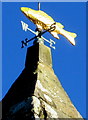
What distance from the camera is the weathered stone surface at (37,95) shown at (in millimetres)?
4082

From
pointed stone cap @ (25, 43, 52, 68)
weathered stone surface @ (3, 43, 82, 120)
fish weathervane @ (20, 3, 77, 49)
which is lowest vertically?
weathered stone surface @ (3, 43, 82, 120)

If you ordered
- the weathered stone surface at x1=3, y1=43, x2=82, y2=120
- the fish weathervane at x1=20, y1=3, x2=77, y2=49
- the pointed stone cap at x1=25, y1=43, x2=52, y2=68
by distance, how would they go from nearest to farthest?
the weathered stone surface at x1=3, y1=43, x2=82, y2=120 < the pointed stone cap at x1=25, y1=43, x2=52, y2=68 < the fish weathervane at x1=20, y1=3, x2=77, y2=49

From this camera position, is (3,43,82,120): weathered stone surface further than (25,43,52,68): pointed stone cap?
No

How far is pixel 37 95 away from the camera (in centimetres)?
422

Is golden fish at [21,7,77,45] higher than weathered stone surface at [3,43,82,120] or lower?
higher

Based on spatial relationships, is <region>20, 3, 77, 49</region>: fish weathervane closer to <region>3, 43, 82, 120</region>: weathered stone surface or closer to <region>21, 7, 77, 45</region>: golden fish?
<region>21, 7, 77, 45</region>: golden fish

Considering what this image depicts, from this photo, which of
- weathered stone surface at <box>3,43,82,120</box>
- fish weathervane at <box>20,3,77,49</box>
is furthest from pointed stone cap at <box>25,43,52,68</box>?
fish weathervane at <box>20,3,77,49</box>

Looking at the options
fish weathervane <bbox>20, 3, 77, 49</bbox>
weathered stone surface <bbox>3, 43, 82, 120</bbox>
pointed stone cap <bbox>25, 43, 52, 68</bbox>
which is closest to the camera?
weathered stone surface <bbox>3, 43, 82, 120</bbox>

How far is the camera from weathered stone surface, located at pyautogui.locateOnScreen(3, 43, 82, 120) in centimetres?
408

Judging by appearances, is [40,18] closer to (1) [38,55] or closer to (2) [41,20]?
(2) [41,20]

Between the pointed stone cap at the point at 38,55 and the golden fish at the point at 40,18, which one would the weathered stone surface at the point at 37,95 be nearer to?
the pointed stone cap at the point at 38,55

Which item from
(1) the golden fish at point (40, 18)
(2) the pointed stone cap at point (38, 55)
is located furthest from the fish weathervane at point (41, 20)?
(2) the pointed stone cap at point (38, 55)

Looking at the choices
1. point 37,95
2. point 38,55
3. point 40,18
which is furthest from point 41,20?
point 37,95

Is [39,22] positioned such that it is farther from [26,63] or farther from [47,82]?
[47,82]
